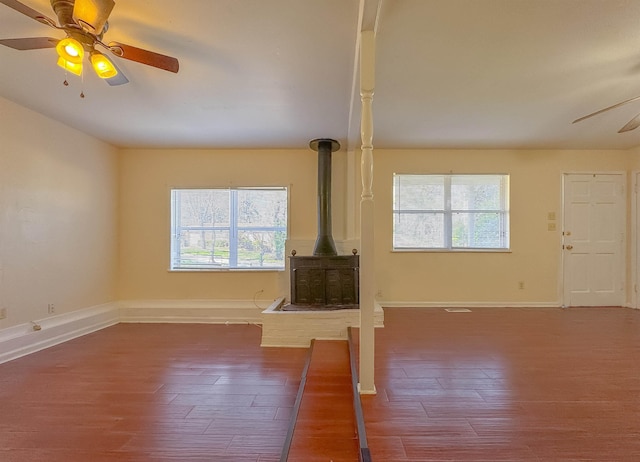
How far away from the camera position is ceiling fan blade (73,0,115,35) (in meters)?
1.88

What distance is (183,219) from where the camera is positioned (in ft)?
18.4

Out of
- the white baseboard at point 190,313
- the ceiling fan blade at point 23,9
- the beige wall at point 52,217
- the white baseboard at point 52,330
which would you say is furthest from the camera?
the white baseboard at point 190,313

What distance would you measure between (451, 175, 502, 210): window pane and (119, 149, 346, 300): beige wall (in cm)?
182

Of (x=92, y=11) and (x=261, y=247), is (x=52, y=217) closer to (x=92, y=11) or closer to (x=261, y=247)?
(x=261, y=247)

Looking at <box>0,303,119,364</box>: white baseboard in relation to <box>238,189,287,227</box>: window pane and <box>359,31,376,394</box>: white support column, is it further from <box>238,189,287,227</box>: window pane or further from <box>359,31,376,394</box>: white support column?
<box>359,31,376,394</box>: white support column

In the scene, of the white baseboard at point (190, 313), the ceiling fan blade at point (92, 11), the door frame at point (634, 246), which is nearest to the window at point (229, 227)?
the white baseboard at point (190, 313)

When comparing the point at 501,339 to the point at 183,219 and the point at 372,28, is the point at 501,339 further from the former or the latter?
the point at 183,219

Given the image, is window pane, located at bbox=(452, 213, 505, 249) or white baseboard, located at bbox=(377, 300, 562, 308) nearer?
white baseboard, located at bbox=(377, 300, 562, 308)

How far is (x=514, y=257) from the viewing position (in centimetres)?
549

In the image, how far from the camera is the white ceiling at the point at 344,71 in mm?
2262

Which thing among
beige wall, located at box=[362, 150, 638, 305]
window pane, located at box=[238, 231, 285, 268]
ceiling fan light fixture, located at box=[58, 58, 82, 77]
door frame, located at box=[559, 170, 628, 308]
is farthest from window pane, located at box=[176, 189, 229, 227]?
door frame, located at box=[559, 170, 628, 308]

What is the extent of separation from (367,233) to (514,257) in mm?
4161

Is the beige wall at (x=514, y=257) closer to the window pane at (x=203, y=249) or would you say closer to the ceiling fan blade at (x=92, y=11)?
the window pane at (x=203, y=249)

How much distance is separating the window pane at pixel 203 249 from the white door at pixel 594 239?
5335 mm
